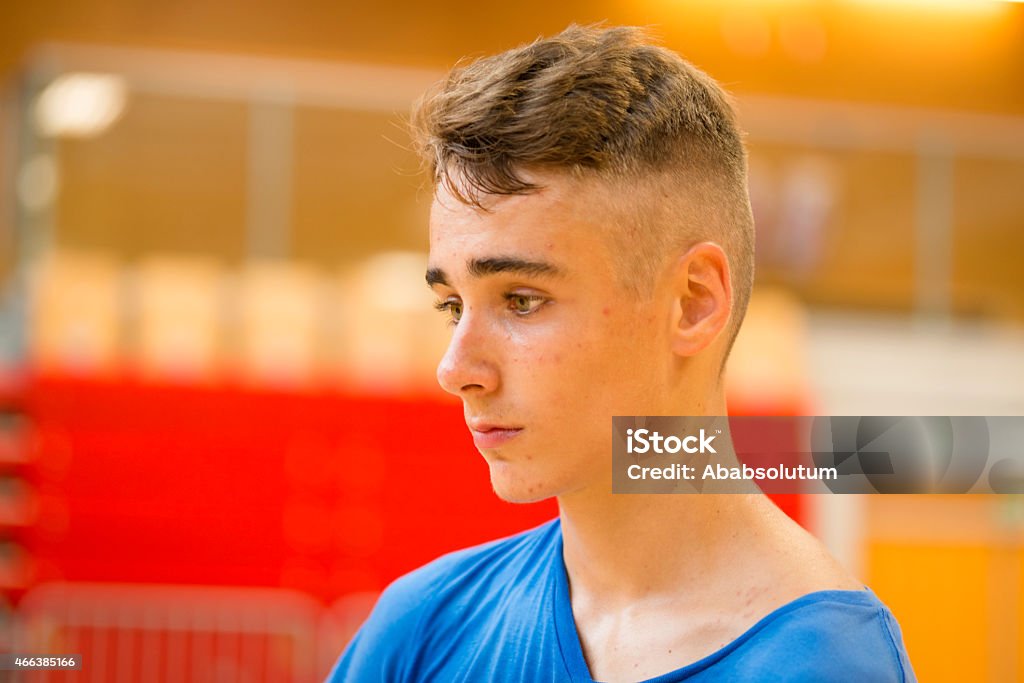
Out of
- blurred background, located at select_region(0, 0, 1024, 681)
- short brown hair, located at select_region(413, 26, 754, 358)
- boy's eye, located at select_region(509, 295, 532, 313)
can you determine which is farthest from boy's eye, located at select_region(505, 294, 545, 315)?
blurred background, located at select_region(0, 0, 1024, 681)

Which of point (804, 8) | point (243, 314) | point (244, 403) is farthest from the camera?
point (804, 8)

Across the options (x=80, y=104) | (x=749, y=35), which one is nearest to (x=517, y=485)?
(x=80, y=104)

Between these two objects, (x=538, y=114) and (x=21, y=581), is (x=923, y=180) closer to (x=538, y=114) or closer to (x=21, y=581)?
(x=21, y=581)

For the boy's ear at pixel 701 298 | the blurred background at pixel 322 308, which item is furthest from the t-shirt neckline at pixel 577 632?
the blurred background at pixel 322 308

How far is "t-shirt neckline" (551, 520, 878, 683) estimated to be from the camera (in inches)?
44.6

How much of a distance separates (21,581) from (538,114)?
4.18 m

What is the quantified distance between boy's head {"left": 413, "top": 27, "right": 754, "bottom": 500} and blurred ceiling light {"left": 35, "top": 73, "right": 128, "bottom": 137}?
4.91 meters

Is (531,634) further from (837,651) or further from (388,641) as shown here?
(837,651)

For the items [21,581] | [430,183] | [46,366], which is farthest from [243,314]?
[430,183]

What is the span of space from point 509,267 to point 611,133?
0.58 feet

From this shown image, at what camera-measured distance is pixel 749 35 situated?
6.51m

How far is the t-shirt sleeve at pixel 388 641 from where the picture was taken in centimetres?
140

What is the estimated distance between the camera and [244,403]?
4.98m

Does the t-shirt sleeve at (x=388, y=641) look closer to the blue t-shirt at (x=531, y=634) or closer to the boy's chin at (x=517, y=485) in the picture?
the blue t-shirt at (x=531, y=634)
